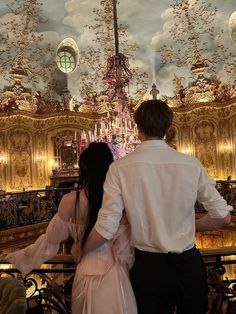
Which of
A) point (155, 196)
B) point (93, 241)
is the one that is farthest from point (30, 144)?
point (155, 196)

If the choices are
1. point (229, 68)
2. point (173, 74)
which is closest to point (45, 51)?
point (173, 74)

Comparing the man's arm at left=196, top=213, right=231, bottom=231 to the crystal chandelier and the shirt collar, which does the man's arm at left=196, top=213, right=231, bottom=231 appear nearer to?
the shirt collar

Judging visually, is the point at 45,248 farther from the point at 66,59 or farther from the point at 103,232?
the point at 66,59

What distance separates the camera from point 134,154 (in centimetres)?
160

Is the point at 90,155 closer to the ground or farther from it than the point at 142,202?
farther from it

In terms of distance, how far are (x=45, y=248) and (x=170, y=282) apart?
0.68 m

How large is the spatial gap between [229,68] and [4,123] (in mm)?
9516

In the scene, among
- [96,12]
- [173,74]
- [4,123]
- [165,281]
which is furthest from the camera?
[173,74]

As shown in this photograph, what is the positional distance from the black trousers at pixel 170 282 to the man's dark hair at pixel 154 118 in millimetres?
553

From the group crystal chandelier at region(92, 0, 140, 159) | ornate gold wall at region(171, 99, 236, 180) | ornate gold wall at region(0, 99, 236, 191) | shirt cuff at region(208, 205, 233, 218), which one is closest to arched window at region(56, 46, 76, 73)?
ornate gold wall at region(0, 99, 236, 191)

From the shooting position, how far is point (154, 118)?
1580mm

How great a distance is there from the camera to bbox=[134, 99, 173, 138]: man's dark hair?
Answer: 1.58m

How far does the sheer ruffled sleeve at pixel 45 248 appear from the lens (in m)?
1.79

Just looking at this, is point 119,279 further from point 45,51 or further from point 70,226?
point 45,51
